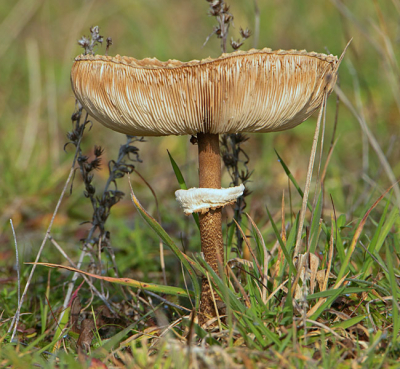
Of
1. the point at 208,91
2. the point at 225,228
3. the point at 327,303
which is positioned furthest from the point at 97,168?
the point at 327,303

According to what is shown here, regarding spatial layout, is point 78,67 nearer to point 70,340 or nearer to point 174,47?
point 70,340

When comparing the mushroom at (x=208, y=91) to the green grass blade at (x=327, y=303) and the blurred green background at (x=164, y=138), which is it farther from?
the blurred green background at (x=164, y=138)

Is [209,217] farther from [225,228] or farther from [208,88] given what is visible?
[225,228]

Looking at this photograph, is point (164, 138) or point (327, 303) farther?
point (164, 138)

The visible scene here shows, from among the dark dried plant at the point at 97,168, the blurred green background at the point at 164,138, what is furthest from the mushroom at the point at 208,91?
the blurred green background at the point at 164,138

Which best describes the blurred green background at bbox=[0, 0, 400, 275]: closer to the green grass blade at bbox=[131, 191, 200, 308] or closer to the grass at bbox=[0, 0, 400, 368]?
the grass at bbox=[0, 0, 400, 368]

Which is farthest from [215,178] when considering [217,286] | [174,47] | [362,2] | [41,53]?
[41,53]
